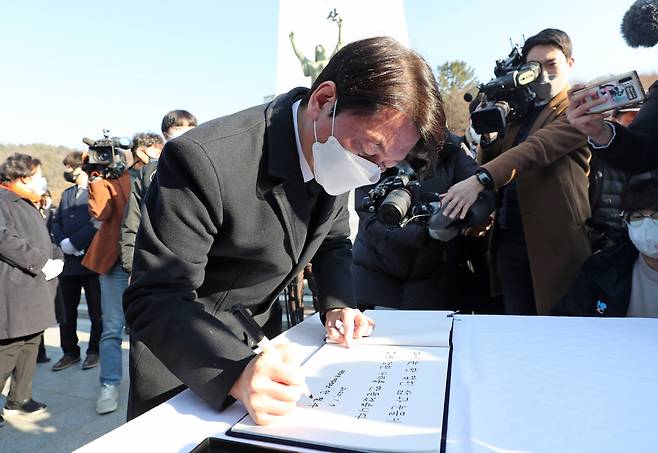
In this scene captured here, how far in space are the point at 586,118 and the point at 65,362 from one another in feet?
13.5

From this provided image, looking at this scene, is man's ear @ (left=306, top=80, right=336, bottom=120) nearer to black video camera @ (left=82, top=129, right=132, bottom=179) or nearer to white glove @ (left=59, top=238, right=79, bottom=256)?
black video camera @ (left=82, top=129, right=132, bottom=179)

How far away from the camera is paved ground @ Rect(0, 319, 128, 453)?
8.26 ft

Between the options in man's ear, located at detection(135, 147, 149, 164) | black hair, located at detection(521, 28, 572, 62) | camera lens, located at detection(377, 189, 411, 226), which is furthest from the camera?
man's ear, located at detection(135, 147, 149, 164)

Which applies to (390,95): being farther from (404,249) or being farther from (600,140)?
(404,249)

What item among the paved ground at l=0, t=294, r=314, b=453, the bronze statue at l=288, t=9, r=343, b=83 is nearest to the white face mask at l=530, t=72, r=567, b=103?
the paved ground at l=0, t=294, r=314, b=453

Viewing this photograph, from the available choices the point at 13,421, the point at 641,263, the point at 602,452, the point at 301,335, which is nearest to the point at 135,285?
the point at 301,335

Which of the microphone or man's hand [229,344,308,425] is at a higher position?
the microphone

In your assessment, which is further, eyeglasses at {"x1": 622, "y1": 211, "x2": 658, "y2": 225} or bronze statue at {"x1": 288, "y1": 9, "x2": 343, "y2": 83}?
bronze statue at {"x1": 288, "y1": 9, "x2": 343, "y2": 83}

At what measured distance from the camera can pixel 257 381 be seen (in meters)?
0.67

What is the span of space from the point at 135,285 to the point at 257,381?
0.32 metres

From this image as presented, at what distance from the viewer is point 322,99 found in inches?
38.3

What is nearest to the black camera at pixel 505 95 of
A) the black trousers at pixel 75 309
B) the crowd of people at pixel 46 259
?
the crowd of people at pixel 46 259

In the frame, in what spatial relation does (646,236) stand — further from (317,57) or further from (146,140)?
(317,57)

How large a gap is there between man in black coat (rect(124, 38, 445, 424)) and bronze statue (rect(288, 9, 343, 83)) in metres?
6.64
